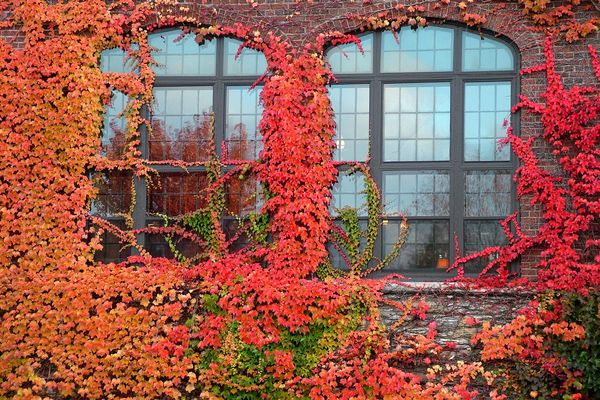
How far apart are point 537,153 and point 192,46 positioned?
175 inches

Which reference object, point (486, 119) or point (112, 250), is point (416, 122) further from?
point (112, 250)

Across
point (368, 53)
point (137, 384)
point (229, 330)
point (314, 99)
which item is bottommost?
point (137, 384)

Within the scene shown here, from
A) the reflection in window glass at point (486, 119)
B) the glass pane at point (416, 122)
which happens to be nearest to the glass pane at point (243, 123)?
the glass pane at point (416, 122)

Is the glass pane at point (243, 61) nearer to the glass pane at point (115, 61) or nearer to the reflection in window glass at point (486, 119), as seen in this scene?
the glass pane at point (115, 61)

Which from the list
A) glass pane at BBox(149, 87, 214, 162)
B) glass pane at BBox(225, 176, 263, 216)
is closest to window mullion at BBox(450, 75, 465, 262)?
glass pane at BBox(225, 176, 263, 216)

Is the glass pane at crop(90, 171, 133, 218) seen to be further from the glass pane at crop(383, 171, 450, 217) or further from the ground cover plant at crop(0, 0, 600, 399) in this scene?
the glass pane at crop(383, 171, 450, 217)

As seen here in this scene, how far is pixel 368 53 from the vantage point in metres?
9.08

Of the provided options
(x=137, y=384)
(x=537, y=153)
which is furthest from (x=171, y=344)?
(x=537, y=153)

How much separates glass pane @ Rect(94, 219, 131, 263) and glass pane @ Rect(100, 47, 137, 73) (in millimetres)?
1940

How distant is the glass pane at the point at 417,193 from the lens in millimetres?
8828

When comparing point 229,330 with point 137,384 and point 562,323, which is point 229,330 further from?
point 562,323

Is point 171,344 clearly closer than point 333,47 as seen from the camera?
Yes

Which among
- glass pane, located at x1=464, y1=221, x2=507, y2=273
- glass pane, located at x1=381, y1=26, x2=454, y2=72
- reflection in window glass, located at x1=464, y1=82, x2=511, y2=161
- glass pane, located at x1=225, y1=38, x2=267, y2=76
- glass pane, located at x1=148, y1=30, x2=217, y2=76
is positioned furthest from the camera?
glass pane, located at x1=148, y1=30, x2=217, y2=76

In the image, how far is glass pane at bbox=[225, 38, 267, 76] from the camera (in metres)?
9.16
